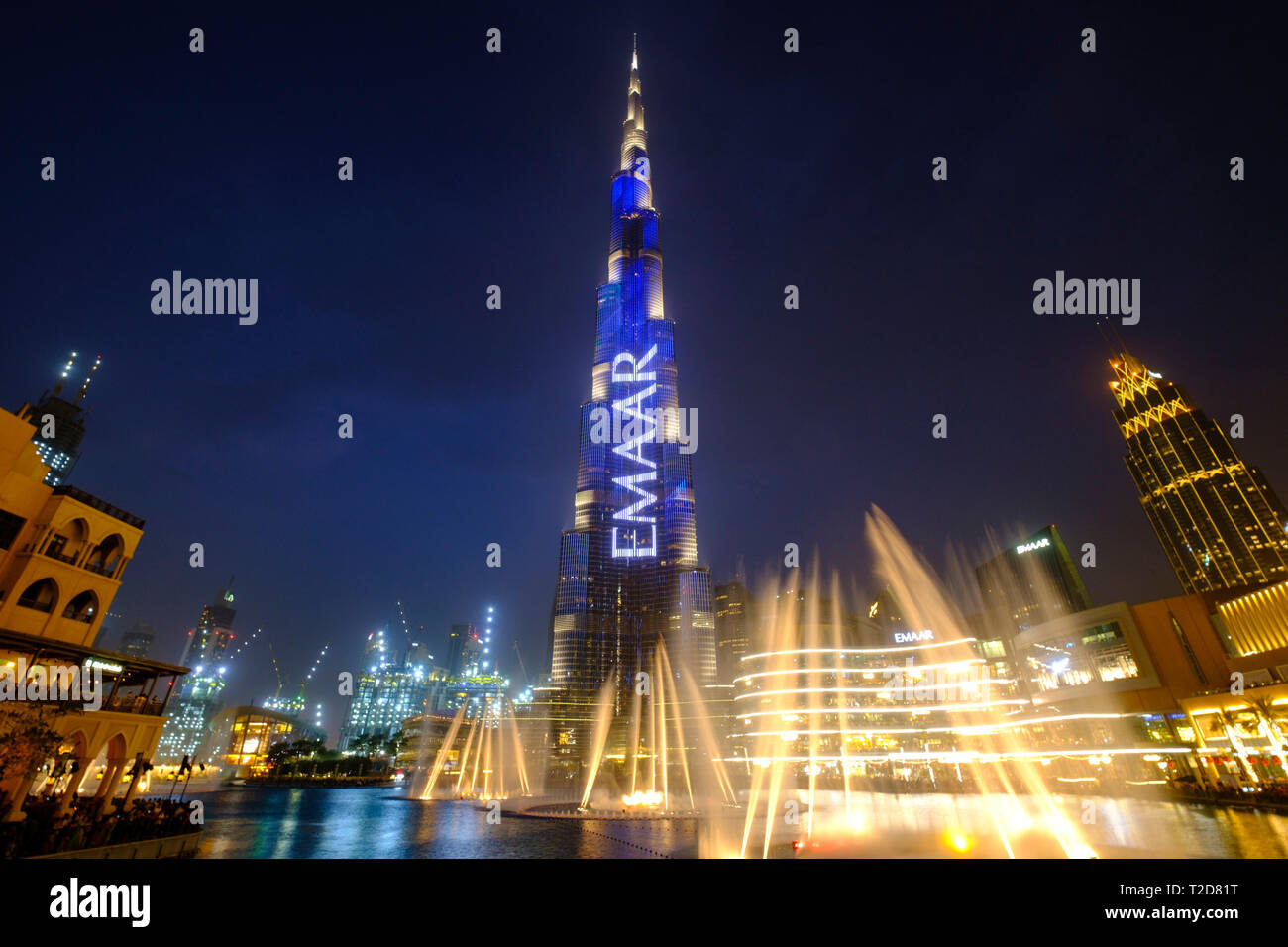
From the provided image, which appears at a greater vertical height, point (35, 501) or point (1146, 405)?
point (1146, 405)

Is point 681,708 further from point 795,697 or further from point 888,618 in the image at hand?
point 888,618

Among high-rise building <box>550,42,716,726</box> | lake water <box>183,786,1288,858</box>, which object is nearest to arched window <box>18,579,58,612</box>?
lake water <box>183,786,1288,858</box>

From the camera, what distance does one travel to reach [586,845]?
3338 centimetres

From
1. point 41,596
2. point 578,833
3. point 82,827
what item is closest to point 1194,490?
point 578,833

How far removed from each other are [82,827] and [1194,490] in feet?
756

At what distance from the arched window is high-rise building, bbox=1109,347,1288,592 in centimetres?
22454

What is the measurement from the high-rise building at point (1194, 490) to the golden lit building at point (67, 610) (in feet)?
726

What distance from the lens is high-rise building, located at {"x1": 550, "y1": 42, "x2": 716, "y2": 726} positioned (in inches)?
5738

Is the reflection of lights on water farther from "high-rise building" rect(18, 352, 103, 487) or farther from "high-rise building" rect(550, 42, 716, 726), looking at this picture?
"high-rise building" rect(18, 352, 103, 487)

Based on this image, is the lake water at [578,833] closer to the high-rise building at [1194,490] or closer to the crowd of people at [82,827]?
the crowd of people at [82,827]

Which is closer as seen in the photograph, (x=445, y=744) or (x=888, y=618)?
(x=445, y=744)
